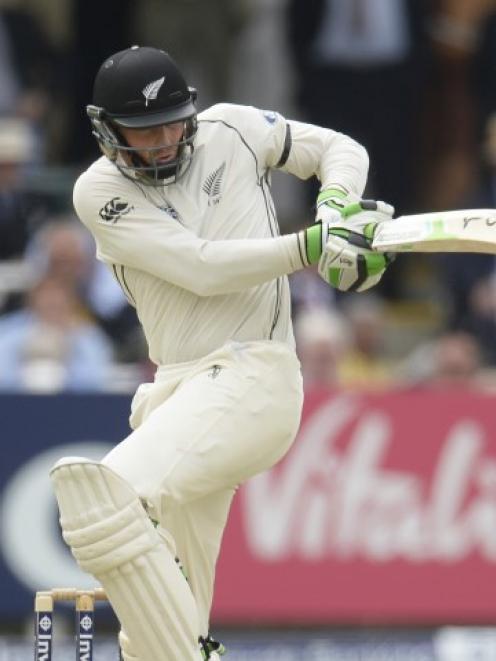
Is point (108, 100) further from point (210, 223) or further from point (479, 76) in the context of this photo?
point (479, 76)

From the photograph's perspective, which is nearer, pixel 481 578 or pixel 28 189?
pixel 481 578

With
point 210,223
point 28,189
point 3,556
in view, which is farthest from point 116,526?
point 28,189

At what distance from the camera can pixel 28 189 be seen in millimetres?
9672

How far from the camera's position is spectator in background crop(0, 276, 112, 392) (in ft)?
27.9

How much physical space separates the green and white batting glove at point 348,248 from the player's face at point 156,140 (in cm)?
42

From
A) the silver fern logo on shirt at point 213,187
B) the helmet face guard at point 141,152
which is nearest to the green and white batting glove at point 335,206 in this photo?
the silver fern logo on shirt at point 213,187

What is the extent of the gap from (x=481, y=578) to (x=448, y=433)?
59 cm

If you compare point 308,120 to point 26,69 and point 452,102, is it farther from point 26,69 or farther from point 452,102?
point 26,69

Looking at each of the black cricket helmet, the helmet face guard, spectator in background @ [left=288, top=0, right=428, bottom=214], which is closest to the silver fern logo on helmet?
the black cricket helmet

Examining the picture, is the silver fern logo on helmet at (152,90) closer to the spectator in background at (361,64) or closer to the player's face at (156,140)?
the player's face at (156,140)

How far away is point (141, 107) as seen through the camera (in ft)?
18.0

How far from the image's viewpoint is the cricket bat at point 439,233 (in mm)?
5336

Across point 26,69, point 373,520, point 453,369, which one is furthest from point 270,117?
point 26,69

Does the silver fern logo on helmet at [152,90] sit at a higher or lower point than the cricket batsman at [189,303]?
higher
